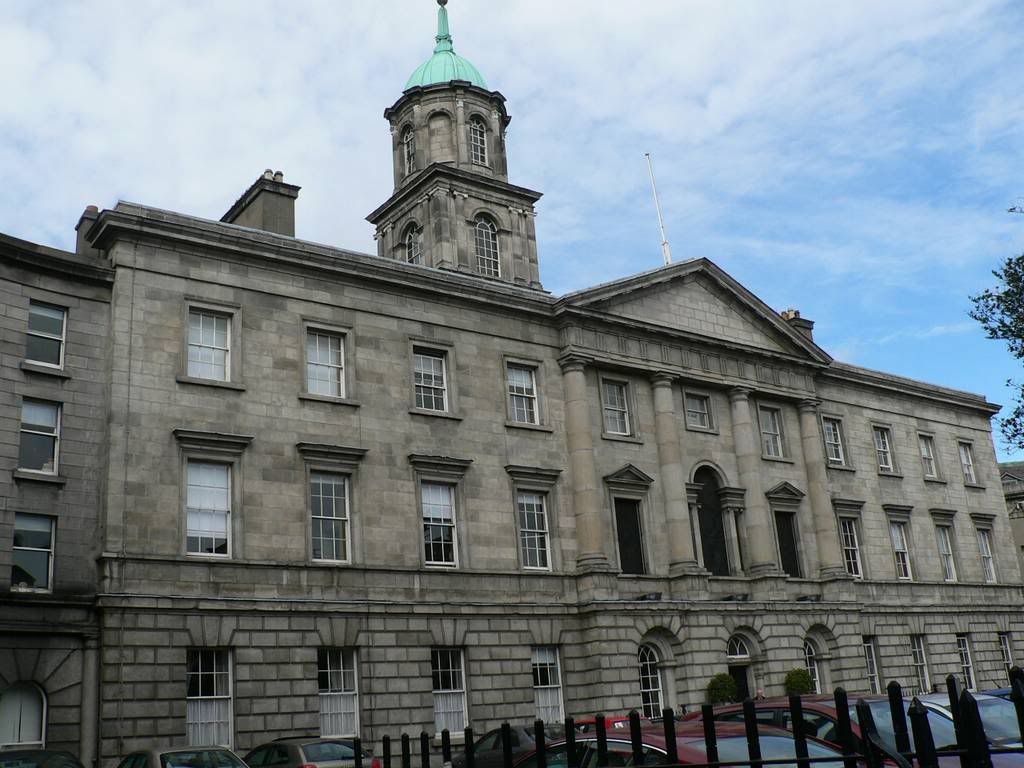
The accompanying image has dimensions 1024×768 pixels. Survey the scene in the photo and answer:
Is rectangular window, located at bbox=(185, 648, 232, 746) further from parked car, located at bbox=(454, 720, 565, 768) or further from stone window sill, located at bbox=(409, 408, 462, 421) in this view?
stone window sill, located at bbox=(409, 408, 462, 421)

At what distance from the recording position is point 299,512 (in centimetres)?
2867

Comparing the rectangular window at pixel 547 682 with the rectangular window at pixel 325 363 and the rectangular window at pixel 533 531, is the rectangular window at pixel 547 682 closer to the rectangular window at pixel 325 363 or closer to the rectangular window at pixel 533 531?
the rectangular window at pixel 533 531

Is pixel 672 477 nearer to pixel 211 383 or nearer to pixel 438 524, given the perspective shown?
pixel 438 524

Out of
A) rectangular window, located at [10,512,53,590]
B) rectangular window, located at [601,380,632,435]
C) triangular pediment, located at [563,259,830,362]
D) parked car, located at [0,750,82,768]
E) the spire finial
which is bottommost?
parked car, located at [0,750,82,768]

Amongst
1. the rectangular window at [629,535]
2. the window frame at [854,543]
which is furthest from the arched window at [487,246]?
the window frame at [854,543]

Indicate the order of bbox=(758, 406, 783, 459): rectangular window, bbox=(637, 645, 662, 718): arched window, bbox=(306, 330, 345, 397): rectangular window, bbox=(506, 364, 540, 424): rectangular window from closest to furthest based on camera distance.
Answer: bbox=(306, 330, 345, 397): rectangular window → bbox=(637, 645, 662, 718): arched window → bbox=(506, 364, 540, 424): rectangular window → bbox=(758, 406, 783, 459): rectangular window

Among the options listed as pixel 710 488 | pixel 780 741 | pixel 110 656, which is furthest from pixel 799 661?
pixel 780 741

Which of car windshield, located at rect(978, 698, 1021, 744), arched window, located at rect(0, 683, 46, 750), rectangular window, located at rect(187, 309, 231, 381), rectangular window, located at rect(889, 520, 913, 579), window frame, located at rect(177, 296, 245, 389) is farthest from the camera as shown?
rectangular window, located at rect(889, 520, 913, 579)

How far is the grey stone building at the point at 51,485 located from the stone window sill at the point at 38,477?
0.02 metres

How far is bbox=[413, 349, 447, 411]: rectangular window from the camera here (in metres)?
32.5

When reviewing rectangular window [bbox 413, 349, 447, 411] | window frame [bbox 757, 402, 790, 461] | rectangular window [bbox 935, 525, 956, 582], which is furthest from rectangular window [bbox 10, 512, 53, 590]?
rectangular window [bbox 935, 525, 956, 582]

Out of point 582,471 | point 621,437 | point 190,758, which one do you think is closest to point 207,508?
point 190,758

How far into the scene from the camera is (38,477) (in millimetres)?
25656

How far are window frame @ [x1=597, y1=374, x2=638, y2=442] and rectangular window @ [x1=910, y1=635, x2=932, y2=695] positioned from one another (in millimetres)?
17046
